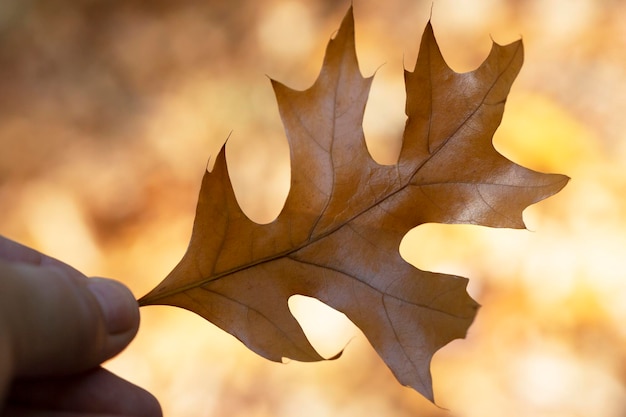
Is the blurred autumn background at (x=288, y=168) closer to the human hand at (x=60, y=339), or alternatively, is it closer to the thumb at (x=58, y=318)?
the human hand at (x=60, y=339)

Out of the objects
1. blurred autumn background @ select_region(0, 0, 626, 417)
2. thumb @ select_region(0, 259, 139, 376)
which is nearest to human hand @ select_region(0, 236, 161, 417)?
thumb @ select_region(0, 259, 139, 376)

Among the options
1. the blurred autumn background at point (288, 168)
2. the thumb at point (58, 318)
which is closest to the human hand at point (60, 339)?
the thumb at point (58, 318)

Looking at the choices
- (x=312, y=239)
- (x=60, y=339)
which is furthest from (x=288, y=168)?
(x=60, y=339)

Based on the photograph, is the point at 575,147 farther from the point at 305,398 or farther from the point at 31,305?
the point at 31,305

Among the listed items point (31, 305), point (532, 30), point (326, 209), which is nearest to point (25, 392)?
point (31, 305)

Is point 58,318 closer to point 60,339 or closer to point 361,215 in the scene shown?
point 60,339

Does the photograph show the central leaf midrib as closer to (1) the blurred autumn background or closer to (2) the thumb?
(2) the thumb
